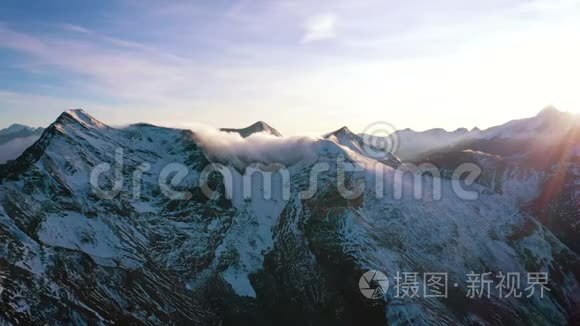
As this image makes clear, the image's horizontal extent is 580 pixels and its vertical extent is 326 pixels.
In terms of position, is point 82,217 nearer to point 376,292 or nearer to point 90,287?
point 90,287

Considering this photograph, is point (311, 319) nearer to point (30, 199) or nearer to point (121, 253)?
point (121, 253)

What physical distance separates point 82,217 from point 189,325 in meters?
59.4

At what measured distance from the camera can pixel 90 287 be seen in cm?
17025

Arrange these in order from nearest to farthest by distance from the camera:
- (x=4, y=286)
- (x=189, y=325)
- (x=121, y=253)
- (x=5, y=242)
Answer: (x=4, y=286)
(x=5, y=242)
(x=189, y=325)
(x=121, y=253)

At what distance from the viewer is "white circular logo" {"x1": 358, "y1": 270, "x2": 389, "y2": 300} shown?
192000 mm

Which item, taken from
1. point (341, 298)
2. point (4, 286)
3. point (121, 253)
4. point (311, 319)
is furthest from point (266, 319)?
point (4, 286)

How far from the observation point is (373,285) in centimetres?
19450

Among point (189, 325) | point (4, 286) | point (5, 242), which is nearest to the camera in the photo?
point (4, 286)

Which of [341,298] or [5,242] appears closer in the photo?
[5,242]

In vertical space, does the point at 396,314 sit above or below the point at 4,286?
below

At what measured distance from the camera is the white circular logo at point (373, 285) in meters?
192

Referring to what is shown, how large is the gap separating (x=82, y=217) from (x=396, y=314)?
12469cm

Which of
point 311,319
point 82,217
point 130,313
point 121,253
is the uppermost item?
point 82,217

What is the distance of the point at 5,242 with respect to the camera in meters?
163
